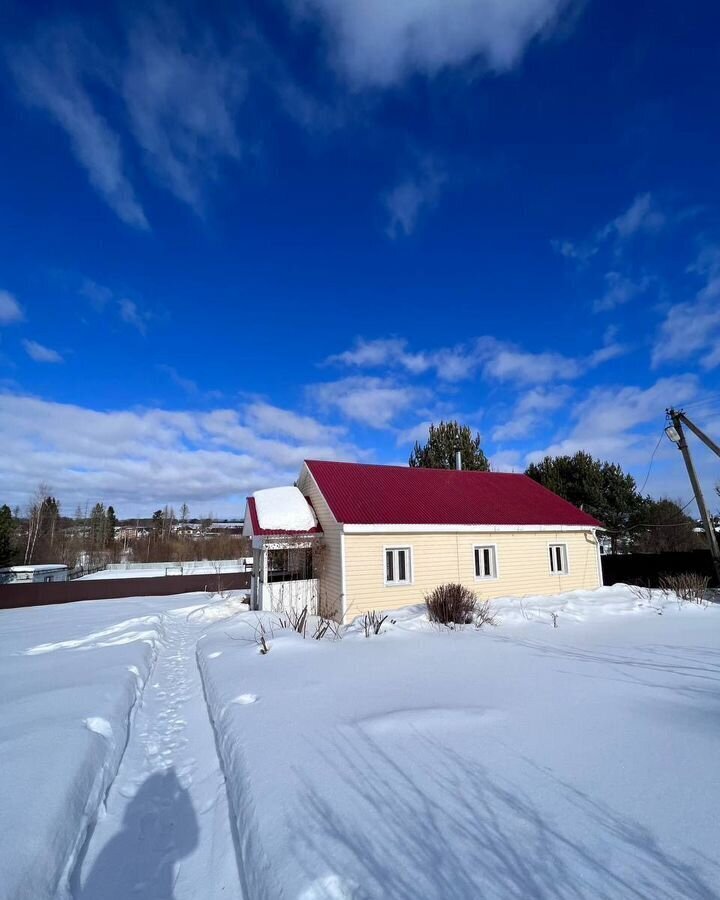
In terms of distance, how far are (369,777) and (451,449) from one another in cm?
2875

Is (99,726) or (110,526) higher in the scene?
(110,526)

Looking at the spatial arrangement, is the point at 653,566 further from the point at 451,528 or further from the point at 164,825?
the point at 164,825

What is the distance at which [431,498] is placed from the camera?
1582 centimetres

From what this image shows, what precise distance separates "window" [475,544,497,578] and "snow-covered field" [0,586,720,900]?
7.24 m

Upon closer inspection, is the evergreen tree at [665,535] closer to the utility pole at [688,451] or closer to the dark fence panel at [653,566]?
the dark fence panel at [653,566]

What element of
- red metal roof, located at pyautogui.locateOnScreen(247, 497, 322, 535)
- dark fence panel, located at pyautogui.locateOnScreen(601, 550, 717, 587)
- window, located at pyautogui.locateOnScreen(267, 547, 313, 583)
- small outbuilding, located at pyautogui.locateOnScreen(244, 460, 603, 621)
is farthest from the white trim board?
dark fence panel, located at pyautogui.locateOnScreen(601, 550, 717, 587)

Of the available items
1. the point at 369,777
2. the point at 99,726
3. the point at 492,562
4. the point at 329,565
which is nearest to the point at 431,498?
the point at 492,562

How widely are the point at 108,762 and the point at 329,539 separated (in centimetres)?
954

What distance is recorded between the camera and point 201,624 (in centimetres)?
1398

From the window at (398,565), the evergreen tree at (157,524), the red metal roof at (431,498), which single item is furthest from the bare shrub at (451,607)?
the evergreen tree at (157,524)

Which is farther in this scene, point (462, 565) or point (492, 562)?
point (492, 562)

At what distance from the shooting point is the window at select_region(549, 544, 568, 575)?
1634 centimetres

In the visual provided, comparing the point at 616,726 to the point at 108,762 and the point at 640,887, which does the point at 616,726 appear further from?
the point at 108,762

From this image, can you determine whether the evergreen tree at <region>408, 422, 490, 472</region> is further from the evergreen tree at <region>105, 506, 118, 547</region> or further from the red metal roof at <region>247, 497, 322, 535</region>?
the evergreen tree at <region>105, 506, 118, 547</region>
